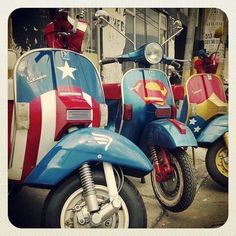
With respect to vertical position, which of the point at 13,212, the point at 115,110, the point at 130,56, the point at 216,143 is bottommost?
the point at 13,212

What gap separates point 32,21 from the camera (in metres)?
1.10

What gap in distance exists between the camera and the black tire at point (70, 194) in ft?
3.31

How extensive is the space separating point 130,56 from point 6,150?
542mm

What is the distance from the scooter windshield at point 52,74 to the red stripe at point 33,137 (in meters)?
0.03

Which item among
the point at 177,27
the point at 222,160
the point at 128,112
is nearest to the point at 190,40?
the point at 177,27

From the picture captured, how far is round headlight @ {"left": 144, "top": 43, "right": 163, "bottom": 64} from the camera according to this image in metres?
1.27

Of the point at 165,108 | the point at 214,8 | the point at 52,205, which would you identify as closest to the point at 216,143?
the point at 165,108

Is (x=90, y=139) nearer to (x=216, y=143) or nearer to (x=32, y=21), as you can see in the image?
(x=32, y=21)

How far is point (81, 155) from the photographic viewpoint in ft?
3.24

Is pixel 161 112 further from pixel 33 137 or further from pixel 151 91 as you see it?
pixel 33 137

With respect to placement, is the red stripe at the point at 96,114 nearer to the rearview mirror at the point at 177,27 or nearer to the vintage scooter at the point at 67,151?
the vintage scooter at the point at 67,151

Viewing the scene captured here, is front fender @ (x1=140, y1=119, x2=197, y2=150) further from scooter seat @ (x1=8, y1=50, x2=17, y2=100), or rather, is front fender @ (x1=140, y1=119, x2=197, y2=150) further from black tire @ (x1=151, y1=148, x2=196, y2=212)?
scooter seat @ (x1=8, y1=50, x2=17, y2=100)

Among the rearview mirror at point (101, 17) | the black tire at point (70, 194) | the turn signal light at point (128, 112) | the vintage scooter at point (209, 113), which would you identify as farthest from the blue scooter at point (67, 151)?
the vintage scooter at point (209, 113)

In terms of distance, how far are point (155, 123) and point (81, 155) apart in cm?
42
